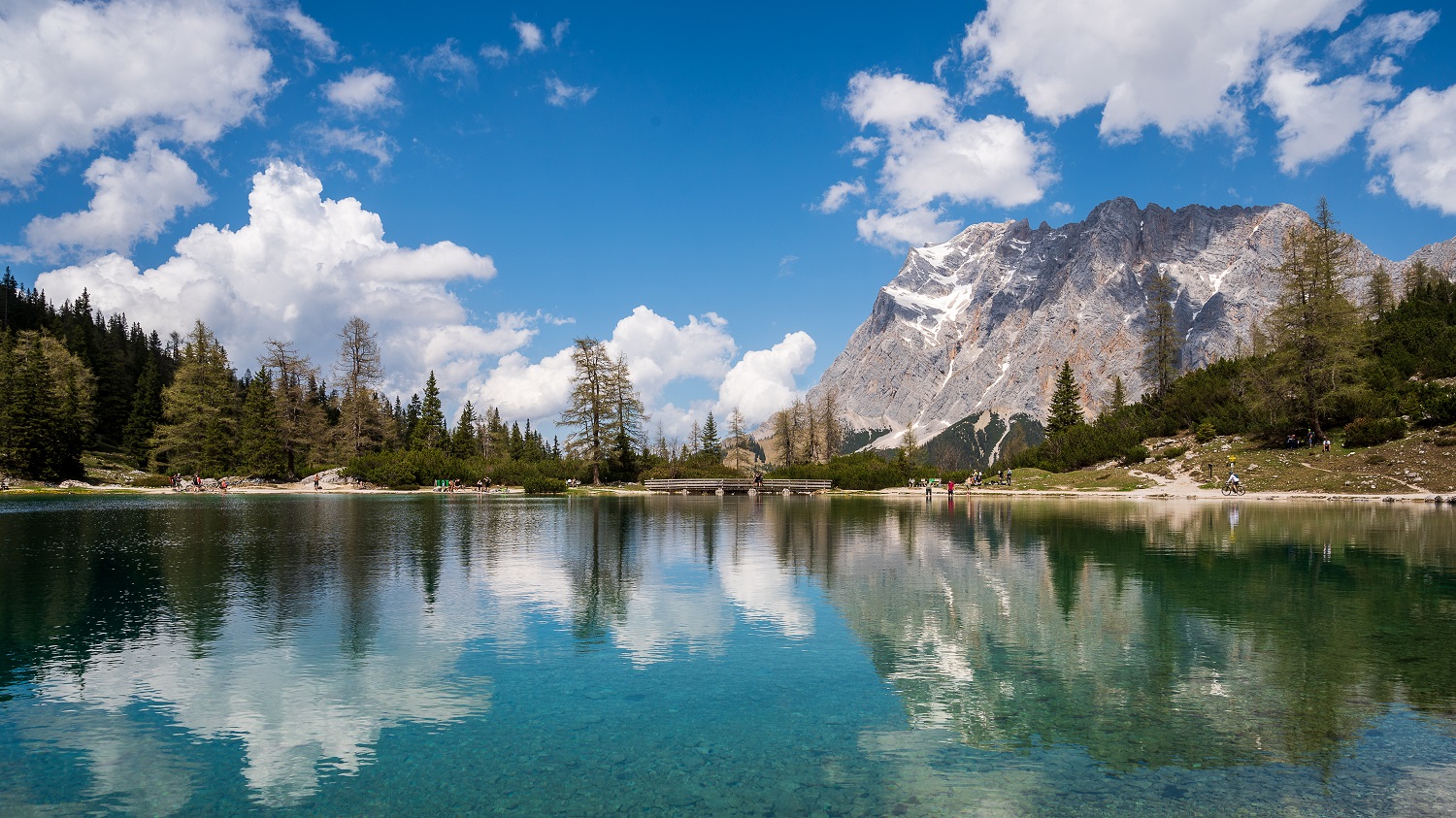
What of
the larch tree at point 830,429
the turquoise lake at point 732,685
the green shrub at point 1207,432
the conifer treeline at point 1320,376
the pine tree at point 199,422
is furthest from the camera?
the larch tree at point 830,429

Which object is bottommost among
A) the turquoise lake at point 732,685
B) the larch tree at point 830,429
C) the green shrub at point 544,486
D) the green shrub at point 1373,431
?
the turquoise lake at point 732,685

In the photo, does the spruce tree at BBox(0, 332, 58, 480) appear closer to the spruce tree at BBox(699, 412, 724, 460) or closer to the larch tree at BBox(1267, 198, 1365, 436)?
the spruce tree at BBox(699, 412, 724, 460)

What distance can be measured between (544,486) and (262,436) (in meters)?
34.9

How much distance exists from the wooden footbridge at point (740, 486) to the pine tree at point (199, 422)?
47.9 m

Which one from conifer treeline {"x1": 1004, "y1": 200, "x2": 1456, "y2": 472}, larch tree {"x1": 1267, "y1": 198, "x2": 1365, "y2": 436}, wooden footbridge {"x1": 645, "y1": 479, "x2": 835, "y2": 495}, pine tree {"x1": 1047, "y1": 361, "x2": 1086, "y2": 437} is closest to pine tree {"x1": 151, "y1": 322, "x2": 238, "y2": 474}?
wooden footbridge {"x1": 645, "y1": 479, "x2": 835, "y2": 495}

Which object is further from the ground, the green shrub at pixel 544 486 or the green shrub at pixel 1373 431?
the green shrub at pixel 1373 431

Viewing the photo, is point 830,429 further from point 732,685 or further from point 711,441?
point 732,685

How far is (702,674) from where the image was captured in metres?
11.0

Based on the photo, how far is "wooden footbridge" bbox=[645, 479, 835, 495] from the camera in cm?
7450

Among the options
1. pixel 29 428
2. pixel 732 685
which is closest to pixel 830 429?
pixel 29 428

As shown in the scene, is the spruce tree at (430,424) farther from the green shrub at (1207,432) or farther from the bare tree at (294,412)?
the green shrub at (1207,432)

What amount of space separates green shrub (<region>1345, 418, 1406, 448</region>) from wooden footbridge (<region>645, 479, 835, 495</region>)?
39.7m

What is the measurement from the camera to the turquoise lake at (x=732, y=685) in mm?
7180

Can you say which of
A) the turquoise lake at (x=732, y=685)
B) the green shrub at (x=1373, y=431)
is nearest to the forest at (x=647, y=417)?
the green shrub at (x=1373, y=431)
